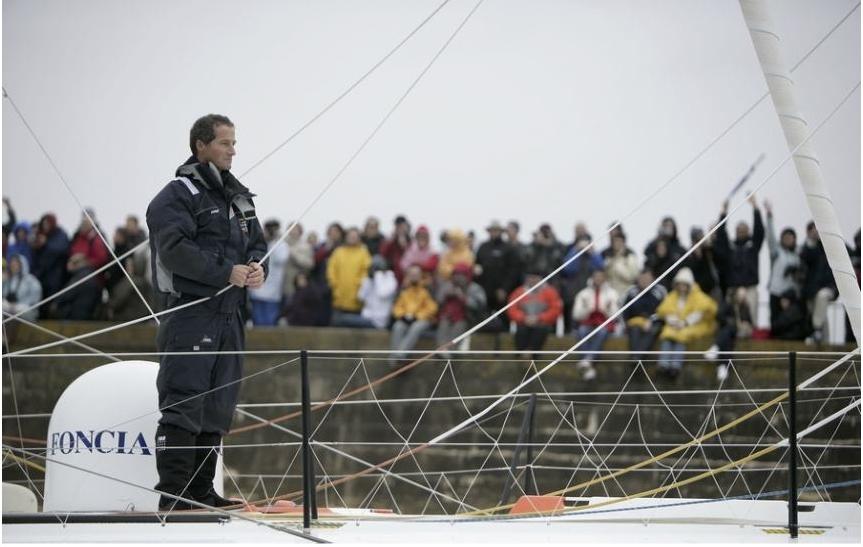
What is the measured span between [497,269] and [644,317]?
1.43 m

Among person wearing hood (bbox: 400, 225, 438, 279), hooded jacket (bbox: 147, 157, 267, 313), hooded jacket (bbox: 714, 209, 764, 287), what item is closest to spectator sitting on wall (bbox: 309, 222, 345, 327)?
person wearing hood (bbox: 400, 225, 438, 279)

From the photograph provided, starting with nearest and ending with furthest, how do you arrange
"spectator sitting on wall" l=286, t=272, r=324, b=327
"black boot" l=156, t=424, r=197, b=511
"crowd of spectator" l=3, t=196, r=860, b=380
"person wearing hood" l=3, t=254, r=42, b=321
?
"black boot" l=156, t=424, r=197, b=511
"crowd of spectator" l=3, t=196, r=860, b=380
"person wearing hood" l=3, t=254, r=42, b=321
"spectator sitting on wall" l=286, t=272, r=324, b=327

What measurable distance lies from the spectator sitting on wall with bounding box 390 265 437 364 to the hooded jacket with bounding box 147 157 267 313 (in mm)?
6856

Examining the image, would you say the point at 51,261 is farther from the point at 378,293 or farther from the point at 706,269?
the point at 706,269

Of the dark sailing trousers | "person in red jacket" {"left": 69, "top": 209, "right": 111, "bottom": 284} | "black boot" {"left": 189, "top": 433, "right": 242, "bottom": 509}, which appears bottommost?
"black boot" {"left": 189, "top": 433, "right": 242, "bottom": 509}

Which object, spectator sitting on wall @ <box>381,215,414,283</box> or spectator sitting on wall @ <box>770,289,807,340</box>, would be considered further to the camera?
spectator sitting on wall @ <box>381,215,414,283</box>

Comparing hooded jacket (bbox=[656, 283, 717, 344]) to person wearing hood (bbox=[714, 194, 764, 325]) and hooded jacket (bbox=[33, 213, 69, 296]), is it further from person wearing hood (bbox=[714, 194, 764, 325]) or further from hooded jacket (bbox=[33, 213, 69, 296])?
hooded jacket (bbox=[33, 213, 69, 296])

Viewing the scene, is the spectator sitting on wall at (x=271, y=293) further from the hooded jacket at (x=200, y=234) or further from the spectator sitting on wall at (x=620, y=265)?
the hooded jacket at (x=200, y=234)

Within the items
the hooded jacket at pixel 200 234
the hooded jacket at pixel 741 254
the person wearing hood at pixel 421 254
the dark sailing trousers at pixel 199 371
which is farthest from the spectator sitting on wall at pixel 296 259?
the dark sailing trousers at pixel 199 371

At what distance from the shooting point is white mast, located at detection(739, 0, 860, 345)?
544 cm

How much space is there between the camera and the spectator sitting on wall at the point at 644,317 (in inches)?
470

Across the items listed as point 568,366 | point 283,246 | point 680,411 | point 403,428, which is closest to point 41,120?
point 283,246

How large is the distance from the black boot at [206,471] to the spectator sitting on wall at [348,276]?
7.32 meters

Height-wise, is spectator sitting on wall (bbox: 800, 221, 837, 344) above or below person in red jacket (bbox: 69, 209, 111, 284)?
below
